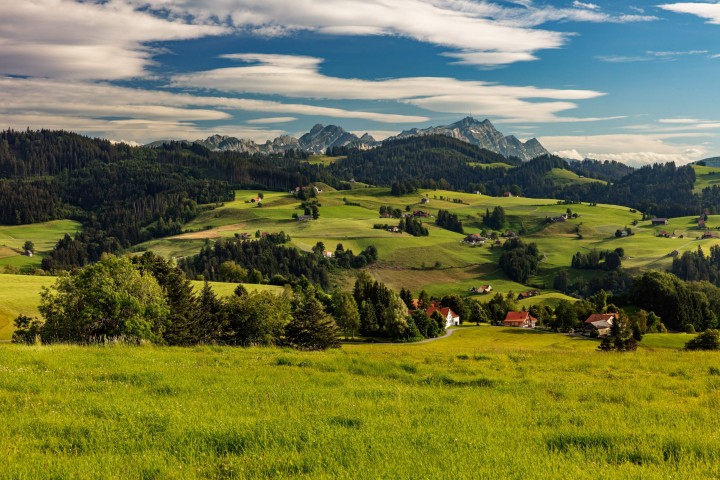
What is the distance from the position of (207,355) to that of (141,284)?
Result: 88.7 feet

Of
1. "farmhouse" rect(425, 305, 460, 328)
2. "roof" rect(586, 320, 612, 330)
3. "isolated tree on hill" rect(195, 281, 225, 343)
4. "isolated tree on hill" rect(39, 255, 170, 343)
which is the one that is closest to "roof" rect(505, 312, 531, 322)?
"farmhouse" rect(425, 305, 460, 328)

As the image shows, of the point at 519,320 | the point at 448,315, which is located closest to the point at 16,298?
the point at 448,315

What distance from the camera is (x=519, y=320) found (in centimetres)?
13550

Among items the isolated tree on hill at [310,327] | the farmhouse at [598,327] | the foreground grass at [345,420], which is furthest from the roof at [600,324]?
the foreground grass at [345,420]

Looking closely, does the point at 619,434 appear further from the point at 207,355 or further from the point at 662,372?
the point at 207,355

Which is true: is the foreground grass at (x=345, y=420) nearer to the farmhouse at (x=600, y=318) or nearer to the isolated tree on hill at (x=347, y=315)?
the isolated tree on hill at (x=347, y=315)

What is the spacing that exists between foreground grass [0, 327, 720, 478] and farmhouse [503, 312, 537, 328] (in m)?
121

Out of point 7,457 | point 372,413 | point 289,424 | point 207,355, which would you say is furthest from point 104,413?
point 207,355

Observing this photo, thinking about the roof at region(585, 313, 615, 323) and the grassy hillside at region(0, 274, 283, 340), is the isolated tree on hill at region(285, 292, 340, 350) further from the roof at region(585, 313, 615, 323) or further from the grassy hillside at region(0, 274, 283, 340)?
the roof at region(585, 313, 615, 323)

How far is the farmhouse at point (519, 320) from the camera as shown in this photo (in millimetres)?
135250

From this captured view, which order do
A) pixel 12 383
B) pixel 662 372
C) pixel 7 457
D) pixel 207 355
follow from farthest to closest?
pixel 207 355 → pixel 662 372 → pixel 12 383 → pixel 7 457

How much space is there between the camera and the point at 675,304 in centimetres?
12244

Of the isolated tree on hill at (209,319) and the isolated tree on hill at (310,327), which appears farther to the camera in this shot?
the isolated tree on hill at (310,327)

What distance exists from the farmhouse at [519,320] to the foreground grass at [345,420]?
12120 cm
